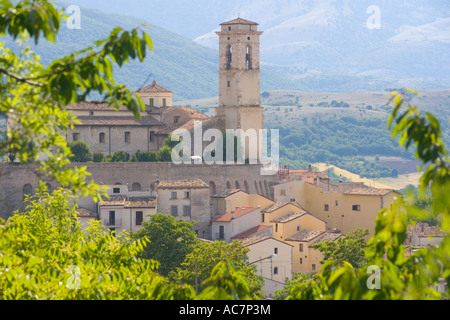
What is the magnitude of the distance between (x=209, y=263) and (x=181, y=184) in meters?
16.8

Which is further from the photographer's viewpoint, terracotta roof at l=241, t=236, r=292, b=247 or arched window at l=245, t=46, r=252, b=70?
arched window at l=245, t=46, r=252, b=70

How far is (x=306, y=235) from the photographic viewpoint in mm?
58375

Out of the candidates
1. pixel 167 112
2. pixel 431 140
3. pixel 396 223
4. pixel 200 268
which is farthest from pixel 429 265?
pixel 167 112

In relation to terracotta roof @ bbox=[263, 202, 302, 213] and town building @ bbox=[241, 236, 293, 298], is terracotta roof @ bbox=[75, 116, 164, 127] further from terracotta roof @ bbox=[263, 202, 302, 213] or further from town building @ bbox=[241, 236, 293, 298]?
town building @ bbox=[241, 236, 293, 298]

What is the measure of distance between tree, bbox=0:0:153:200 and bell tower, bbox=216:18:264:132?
206 feet

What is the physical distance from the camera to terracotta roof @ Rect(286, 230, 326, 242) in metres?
57.5

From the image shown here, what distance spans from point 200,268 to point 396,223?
35865mm

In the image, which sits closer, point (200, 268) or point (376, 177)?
point (200, 268)

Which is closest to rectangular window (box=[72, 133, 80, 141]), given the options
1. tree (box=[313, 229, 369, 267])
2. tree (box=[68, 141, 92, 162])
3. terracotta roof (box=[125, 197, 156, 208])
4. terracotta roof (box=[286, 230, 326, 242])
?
tree (box=[68, 141, 92, 162])

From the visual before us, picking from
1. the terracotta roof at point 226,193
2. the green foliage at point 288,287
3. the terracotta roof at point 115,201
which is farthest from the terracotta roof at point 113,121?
the green foliage at point 288,287

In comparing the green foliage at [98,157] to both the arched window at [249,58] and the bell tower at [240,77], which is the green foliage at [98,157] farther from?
the arched window at [249,58]

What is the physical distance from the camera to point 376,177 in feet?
587
